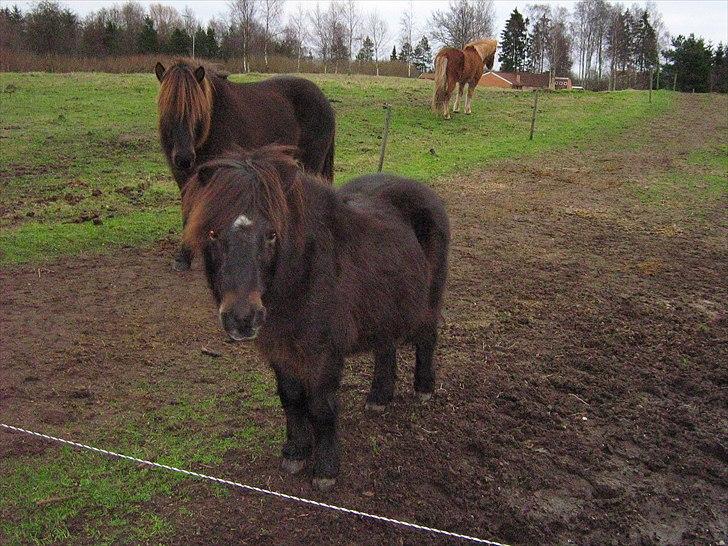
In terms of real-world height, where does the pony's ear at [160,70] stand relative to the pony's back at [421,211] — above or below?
above

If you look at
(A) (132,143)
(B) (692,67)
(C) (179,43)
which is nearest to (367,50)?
(C) (179,43)

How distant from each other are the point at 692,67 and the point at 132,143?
4787cm

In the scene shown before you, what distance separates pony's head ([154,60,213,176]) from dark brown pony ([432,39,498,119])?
1353 cm

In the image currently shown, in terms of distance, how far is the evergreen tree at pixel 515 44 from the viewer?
232 ft

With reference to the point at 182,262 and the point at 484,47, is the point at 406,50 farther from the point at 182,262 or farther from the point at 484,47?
the point at 182,262

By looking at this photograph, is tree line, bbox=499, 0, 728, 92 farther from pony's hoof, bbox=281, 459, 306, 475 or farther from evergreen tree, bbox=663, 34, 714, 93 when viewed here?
pony's hoof, bbox=281, 459, 306, 475

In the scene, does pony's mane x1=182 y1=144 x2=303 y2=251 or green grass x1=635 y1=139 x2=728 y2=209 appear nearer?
pony's mane x1=182 y1=144 x2=303 y2=251

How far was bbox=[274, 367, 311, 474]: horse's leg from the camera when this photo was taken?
131 inches

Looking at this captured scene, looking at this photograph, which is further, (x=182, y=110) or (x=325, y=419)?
(x=182, y=110)

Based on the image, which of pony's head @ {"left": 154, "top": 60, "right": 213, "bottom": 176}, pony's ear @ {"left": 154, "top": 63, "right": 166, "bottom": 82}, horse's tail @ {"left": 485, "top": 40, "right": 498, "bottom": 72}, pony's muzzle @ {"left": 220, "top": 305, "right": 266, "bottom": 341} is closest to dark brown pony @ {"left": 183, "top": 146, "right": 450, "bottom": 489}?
pony's muzzle @ {"left": 220, "top": 305, "right": 266, "bottom": 341}

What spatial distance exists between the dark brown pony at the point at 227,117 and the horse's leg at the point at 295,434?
227 centimetres

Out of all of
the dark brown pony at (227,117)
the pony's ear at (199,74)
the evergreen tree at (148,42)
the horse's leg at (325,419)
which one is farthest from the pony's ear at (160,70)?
the evergreen tree at (148,42)

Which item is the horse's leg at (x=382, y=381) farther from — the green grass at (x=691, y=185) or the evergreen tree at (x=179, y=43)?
the evergreen tree at (x=179, y=43)

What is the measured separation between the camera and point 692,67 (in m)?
46.8
